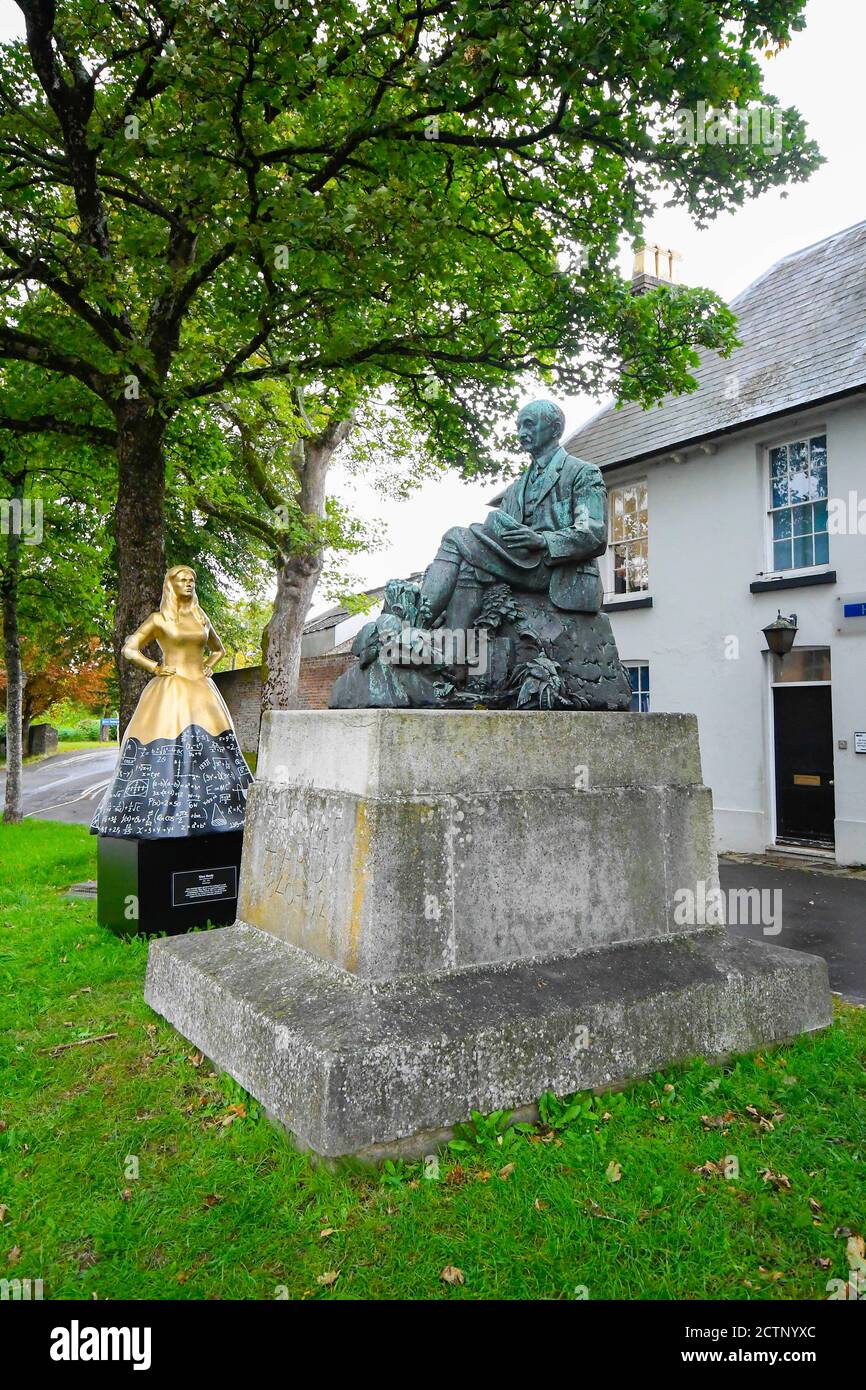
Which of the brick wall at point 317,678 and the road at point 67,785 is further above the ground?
the brick wall at point 317,678

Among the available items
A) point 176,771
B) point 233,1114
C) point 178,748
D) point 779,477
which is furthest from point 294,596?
point 233,1114

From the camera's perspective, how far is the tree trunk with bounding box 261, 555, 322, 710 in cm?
1658

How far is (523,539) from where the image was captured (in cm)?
414

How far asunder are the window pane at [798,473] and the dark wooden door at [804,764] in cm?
265

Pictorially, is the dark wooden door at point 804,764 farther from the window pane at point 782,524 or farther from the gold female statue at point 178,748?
the gold female statue at point 178,748

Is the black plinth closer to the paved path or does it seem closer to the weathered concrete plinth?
the weathered concrete plinth

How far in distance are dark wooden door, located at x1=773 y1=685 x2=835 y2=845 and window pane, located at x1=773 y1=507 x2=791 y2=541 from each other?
7.03 ft

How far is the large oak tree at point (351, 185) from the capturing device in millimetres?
6055

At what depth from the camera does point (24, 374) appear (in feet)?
30.5

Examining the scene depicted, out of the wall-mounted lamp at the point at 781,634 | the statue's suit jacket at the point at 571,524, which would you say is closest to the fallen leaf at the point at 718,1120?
the statue's suit jacket at the point at 571,524

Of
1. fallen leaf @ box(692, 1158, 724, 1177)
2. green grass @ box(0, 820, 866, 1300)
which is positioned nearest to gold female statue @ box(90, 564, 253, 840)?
green grass @ box(0, 820, 866, 1300)

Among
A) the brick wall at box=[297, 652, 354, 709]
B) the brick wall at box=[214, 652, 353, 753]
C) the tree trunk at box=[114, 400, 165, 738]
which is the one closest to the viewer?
the tree trunk at box=[114, 400, 165, 738]

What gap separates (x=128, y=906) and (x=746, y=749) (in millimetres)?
8788
